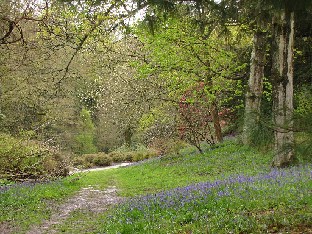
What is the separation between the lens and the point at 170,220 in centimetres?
718

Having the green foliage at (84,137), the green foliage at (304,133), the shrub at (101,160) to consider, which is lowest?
the shrub at (101,160)

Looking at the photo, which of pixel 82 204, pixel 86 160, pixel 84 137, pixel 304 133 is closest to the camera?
pixel 304 133

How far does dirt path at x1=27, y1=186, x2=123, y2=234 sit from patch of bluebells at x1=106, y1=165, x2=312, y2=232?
1703 mm

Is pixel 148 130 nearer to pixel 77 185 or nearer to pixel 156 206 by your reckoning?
pixel 77 185

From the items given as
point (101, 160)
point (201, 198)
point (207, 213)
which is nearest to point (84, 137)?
point (101, 160)

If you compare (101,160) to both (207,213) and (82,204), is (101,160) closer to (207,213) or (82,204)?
(82,204)

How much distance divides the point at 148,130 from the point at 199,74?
963cm

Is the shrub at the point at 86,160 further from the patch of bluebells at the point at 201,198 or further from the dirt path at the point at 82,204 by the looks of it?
the patch of bluebells at the point at 201,198

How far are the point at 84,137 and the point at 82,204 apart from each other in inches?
1307

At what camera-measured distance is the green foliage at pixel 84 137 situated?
4378 cm

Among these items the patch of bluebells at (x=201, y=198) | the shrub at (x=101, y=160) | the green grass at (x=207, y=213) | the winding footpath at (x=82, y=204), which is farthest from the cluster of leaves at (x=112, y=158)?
the patch of bluebells at (x=201, y=198)

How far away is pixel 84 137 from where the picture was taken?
44719 millimetres

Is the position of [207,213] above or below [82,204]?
above

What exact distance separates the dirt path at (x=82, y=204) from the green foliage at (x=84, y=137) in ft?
93.5
